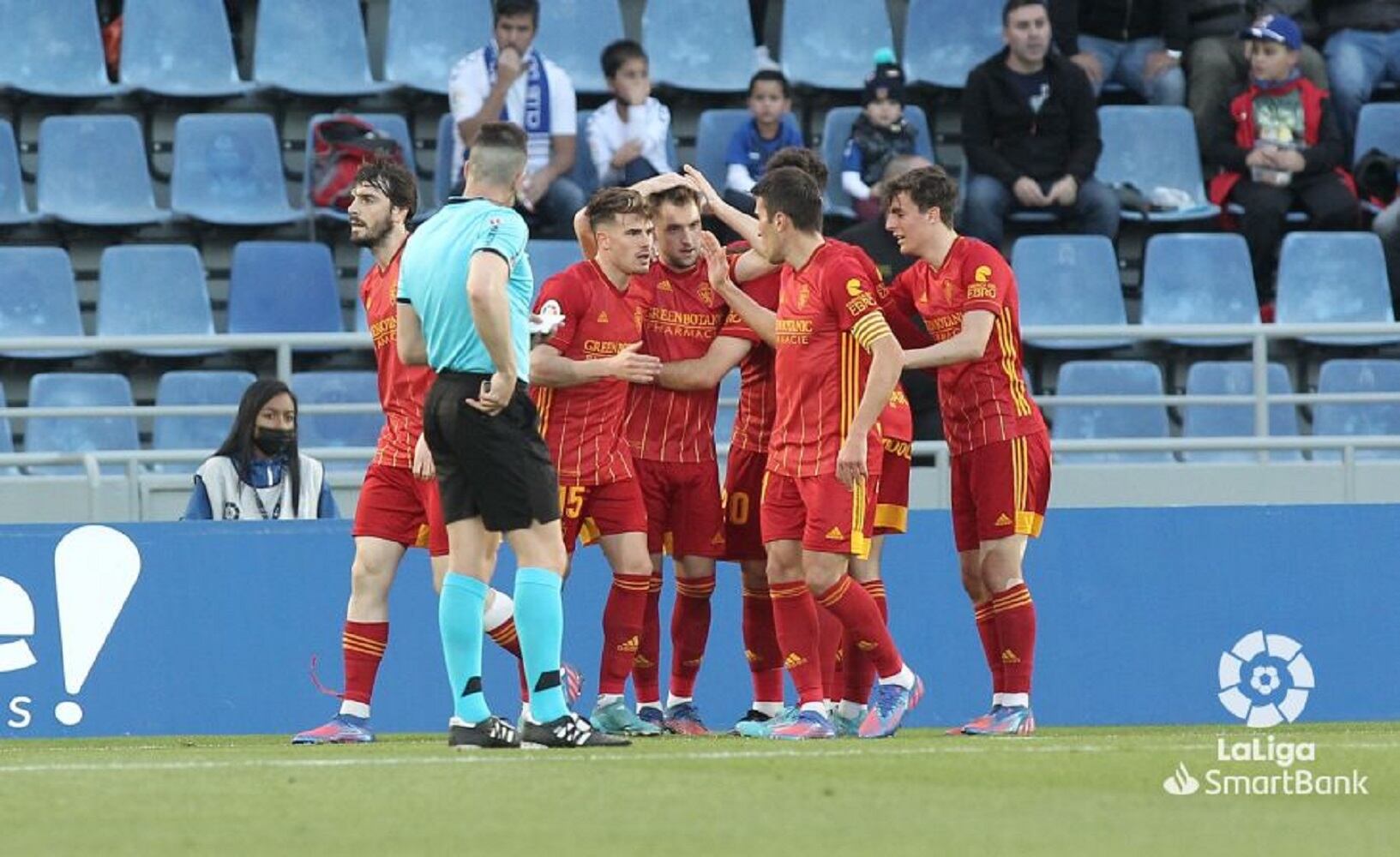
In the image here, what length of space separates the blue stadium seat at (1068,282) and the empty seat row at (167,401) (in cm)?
394

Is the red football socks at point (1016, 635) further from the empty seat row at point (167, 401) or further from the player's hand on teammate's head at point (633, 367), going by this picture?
the empty seat row at point (167, 401)

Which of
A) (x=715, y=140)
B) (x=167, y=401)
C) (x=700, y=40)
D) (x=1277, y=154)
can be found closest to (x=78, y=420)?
(x=167, y=401)

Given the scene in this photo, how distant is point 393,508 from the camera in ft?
32.1

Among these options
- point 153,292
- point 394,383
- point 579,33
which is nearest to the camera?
point 394,383

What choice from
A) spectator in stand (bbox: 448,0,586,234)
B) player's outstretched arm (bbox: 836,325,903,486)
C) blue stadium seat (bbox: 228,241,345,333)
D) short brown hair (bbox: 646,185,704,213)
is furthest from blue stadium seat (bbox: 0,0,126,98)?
player's outstretched arm (bbox: 836,325,903,486)

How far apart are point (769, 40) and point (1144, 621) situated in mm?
6869

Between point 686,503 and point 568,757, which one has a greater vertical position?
point 686,503

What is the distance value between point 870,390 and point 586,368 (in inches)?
47.9

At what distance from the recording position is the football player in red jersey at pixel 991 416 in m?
9.95

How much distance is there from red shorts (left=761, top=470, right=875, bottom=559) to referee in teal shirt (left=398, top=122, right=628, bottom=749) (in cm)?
129

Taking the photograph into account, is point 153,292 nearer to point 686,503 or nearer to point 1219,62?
point 686,503

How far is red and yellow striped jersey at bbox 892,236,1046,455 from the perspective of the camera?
32.6 ft

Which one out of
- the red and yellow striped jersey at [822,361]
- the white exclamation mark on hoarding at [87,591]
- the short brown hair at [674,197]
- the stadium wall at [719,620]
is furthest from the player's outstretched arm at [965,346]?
the white exclamation mark on hoarding at [87,591]

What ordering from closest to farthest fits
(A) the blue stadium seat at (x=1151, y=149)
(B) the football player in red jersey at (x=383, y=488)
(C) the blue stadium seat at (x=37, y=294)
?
(B) the football player in red jersey at (x=383, y=488), (C) the blue stadium seat at (x=37, y=294), (A) the blue stadium seat at (x=1151, y=149)
